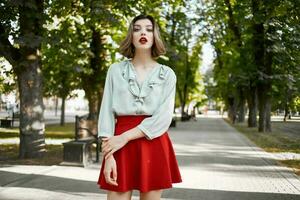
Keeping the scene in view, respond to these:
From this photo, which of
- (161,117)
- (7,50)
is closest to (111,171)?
(161,117)

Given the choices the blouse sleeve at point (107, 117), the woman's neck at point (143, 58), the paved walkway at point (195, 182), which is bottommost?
the paved walkway at point (195, 182)

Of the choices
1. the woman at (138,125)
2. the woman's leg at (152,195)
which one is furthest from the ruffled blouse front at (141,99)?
the woman's leg at (152,195)

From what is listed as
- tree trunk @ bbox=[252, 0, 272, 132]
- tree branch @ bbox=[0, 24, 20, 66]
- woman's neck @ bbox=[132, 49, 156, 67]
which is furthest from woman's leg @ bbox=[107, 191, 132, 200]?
tree trunk @ bbox=[252, 0, 272, 132]

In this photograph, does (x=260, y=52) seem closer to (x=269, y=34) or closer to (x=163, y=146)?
(x=269, y=34)

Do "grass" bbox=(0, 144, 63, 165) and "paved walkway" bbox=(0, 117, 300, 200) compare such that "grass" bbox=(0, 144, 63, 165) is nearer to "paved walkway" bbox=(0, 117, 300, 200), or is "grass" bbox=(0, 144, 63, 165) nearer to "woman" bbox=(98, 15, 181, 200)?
"paved walkway" bbox=(0, 117, 300, 200)

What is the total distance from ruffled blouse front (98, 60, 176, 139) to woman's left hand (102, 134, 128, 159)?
62 mm

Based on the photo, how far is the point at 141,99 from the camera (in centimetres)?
297

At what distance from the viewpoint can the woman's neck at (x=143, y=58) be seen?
3.10 metres

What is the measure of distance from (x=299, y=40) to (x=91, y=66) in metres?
8.47

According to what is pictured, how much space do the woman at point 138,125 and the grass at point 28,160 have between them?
360 inches

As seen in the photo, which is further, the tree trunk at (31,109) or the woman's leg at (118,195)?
the tree trunk at (31,109)

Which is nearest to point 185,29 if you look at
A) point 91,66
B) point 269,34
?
point 269,34

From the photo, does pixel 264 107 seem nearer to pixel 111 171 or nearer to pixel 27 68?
pixel 27 68

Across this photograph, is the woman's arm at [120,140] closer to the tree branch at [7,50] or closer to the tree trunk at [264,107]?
the tree branch at [7,50]
